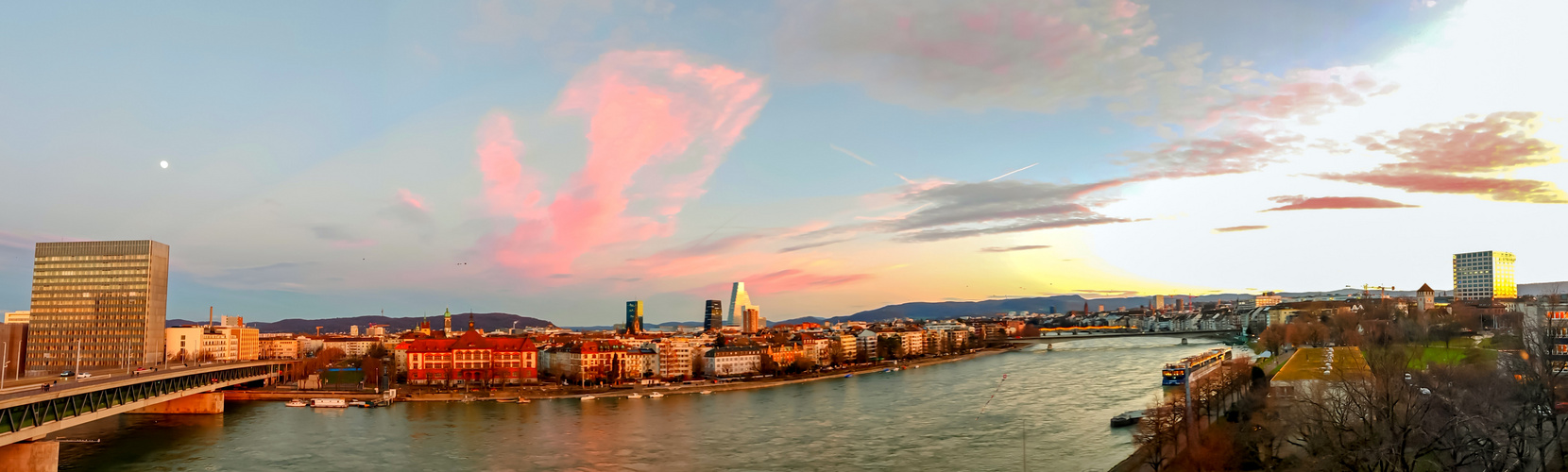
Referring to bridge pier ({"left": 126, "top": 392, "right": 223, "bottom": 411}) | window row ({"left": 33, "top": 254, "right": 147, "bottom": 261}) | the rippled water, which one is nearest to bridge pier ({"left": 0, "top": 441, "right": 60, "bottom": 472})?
the rippled water

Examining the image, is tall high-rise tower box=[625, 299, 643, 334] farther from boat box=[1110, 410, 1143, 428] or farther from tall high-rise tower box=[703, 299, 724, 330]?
boat box=[1110, 410, 1143, 428]

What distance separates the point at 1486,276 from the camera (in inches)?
2410

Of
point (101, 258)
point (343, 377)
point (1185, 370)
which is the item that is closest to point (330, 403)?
point (343, 377)

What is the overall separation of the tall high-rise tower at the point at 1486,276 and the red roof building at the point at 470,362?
60621 mm

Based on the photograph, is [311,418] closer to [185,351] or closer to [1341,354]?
[185,351]

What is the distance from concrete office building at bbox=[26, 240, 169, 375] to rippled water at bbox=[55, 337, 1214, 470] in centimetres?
1000

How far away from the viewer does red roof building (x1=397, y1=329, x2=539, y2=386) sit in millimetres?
35406

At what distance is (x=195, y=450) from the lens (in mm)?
18312

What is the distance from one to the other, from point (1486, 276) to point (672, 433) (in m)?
65.5

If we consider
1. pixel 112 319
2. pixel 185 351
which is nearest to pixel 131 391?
pixel 112 319

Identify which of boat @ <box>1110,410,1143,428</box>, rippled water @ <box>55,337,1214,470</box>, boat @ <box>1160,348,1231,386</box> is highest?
boat @ <box>1160,348,1231,386</box>

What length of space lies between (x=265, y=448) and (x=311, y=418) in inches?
254

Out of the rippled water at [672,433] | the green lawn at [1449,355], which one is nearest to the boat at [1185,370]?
the rippled water at [672,433]

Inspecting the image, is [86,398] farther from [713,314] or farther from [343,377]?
[713,314]
